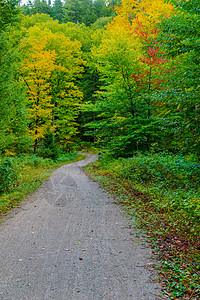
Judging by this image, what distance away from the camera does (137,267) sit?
346 centimetres

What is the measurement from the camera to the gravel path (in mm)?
2904

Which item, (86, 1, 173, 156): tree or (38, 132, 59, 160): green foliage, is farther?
(38, 132, 59, 160): green foliage

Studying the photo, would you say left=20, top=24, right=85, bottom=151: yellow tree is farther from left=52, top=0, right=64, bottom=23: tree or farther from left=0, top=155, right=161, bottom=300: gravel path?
left=52, top=0, right=64, bottom=23: tree

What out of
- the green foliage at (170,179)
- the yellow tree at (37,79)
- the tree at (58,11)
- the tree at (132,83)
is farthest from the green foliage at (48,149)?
the tree at (58,11)

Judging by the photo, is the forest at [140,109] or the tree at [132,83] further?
the tree at [132,83]

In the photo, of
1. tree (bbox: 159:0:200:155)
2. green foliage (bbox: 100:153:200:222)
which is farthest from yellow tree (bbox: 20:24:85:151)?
tree (bbox: 159:0:200:155)

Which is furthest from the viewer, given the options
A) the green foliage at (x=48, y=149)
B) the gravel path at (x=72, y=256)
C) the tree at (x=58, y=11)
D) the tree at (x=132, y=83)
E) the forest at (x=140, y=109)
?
the tree at (x=58, y=11)

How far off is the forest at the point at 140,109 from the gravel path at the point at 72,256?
634mm

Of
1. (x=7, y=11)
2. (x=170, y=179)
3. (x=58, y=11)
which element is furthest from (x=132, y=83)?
(x=58, y=11)

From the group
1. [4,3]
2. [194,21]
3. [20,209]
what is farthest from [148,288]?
[4,3]

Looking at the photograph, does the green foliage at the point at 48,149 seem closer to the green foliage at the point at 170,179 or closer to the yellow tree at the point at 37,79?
the yellow tree at the point at 37,79

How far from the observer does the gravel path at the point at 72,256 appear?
9.53ft

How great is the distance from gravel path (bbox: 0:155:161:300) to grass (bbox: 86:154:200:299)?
35 centimetres

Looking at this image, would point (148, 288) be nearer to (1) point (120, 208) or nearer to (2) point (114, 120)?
(1) point (120, 208)
